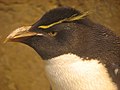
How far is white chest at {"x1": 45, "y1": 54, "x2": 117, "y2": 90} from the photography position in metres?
1.58

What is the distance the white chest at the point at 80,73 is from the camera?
5.20ft

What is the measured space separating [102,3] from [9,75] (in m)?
0.85

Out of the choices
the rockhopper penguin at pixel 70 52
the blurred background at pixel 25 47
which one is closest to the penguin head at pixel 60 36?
the rockhopper penguin at pixel 70 52

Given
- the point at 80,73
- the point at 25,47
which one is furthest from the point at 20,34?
the point at 25,47

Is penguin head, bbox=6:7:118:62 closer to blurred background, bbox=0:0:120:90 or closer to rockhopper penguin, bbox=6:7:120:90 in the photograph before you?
rockhopper penguin, bbox=6:7:120:90

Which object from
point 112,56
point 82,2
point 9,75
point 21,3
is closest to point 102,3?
point 82,2

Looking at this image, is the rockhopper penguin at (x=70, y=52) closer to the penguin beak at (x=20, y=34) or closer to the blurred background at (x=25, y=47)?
the penguin beak at (x=20, y=34)

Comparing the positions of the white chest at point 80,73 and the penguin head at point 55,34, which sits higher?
the penguin head at point 55,34

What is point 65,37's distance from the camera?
159cm

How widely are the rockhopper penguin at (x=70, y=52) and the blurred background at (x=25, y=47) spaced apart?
4.59 ft

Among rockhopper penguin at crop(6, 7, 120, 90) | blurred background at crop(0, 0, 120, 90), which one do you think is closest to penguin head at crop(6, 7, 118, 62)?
rockhopper penguin at crop(6, 7, 120, 90)

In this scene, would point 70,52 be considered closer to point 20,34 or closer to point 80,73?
point 80,73

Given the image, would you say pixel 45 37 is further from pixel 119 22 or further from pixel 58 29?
pixel 119 22

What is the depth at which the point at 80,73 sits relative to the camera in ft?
5.20
